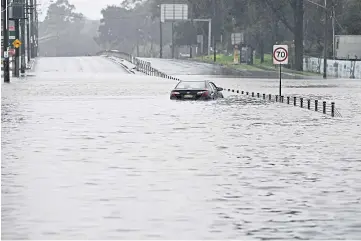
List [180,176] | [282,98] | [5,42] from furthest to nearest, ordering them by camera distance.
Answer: [5,42] < [282,98] < [180,176]

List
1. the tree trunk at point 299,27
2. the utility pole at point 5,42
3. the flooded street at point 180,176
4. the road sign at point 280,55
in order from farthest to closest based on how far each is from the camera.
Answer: the tree trunk at point 299,27 < the utility pole at point 5,42 < the road sign at point 280,55 < the flooded street at point 180,176

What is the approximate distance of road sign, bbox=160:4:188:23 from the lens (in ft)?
591

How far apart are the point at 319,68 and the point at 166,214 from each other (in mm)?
120481

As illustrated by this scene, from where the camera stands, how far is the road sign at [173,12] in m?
180

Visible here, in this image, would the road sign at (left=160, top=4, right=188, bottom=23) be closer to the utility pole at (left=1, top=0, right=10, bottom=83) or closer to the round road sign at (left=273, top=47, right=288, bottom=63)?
the utility pole at (left=1, top=0, right=10, bottom=83)

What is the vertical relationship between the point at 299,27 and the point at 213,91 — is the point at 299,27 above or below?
above

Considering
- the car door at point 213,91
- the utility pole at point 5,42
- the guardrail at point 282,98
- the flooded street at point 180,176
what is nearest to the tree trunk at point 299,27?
the guardrail at point 282,98

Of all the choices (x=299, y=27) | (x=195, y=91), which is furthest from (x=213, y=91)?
(x=299, y=27)

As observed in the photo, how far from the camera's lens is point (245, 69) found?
14050 centimetres

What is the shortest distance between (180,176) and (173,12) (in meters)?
160

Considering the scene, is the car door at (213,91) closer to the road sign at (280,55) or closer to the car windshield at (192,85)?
the car windshield at (192,85)

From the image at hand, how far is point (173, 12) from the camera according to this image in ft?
596

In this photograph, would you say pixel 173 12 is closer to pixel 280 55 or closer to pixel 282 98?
pixel 282 98

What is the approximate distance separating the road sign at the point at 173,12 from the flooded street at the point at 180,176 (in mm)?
135656
